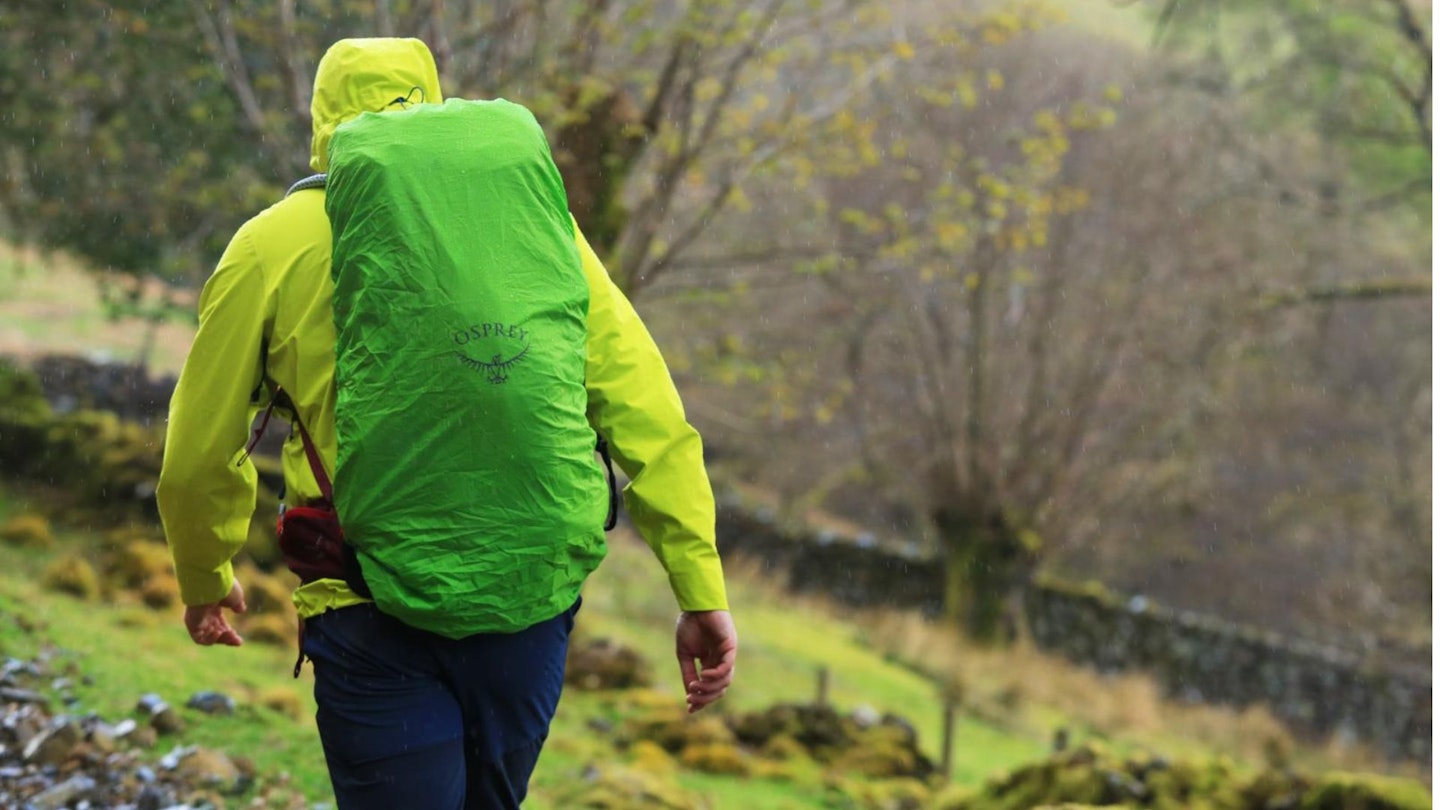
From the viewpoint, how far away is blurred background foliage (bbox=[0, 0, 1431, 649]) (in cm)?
892

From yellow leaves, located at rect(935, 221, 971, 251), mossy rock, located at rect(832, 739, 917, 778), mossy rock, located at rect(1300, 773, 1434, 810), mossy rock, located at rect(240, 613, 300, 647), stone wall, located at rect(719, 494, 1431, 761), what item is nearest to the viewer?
mossy rock, located at rect(1300, 773, 1434, 810)

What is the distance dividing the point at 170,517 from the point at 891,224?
340 inches

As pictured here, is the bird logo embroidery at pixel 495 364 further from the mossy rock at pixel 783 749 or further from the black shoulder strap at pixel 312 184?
the mossy rock at pixel 783 749

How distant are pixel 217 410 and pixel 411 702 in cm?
57

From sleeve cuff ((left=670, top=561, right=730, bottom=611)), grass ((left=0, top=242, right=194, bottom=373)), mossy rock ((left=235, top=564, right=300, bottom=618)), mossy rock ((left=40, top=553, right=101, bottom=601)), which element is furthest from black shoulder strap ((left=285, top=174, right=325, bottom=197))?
grass ((left=0, top=242, right=194, bottom=373))

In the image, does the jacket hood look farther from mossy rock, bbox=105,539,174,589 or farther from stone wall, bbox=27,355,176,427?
stone wall, bbox=27,355,176,427

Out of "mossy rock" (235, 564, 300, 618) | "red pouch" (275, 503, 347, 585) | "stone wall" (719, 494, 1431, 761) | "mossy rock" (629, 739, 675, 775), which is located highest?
"red pouch" (275, 503, 347, 585)

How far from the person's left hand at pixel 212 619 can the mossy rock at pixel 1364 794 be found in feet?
14.3

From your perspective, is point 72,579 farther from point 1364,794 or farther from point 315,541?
point 1364,794

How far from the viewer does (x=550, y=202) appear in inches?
88.6

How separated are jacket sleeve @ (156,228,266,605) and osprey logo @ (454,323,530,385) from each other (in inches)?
14.7

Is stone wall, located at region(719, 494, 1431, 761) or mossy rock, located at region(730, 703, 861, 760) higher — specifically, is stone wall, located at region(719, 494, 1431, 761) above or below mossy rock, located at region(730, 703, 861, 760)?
below

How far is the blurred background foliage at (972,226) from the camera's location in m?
8.92

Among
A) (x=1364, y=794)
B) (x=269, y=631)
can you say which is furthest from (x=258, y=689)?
(x=1364, y=794)
